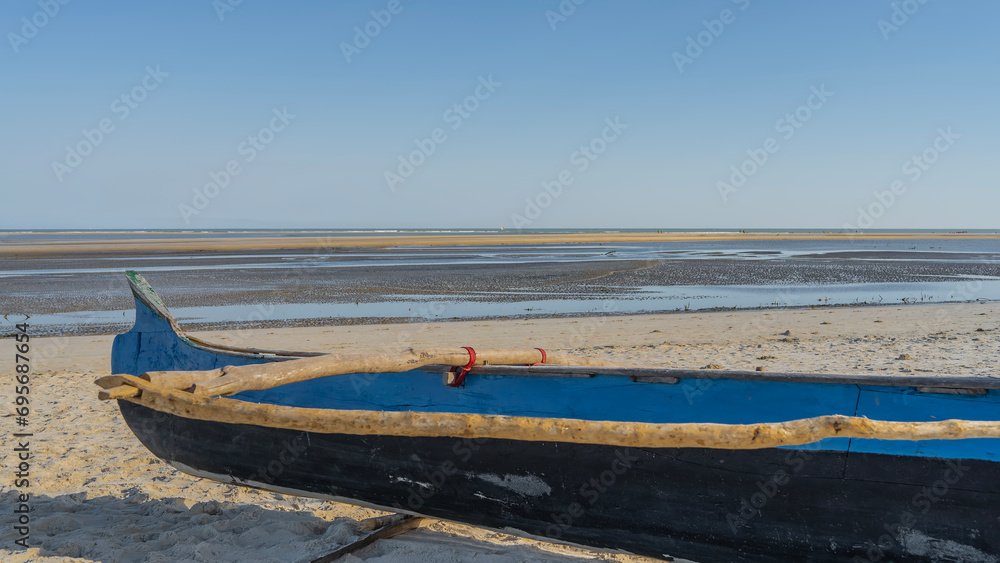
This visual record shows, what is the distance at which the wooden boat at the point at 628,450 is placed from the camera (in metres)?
2.40

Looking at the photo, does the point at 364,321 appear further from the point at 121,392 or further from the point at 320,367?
the point at 121,392

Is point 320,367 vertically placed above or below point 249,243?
below

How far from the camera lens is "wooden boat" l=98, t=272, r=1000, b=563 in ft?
7.88

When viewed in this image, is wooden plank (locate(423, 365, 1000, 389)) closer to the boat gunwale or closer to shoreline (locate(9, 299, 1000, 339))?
the boat gunwale

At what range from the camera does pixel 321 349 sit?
8.68 meters

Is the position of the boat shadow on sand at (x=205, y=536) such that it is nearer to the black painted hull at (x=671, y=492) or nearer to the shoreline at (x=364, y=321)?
the black painted hull at (x=671, y=492)

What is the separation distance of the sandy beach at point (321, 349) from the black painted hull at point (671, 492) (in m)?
0.32

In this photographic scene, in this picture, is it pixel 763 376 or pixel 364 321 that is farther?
pixel 364 321

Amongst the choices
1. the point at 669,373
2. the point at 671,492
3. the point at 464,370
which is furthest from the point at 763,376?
the point at 464,370

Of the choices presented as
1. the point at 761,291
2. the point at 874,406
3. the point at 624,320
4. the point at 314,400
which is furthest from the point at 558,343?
the point at 761,291

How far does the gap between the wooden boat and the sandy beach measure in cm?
27

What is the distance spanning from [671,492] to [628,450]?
252 mm

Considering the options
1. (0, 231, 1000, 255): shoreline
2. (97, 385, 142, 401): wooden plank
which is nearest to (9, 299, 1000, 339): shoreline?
(97, 385, 142, 401): wooden plank

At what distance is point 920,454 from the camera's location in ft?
7.94
